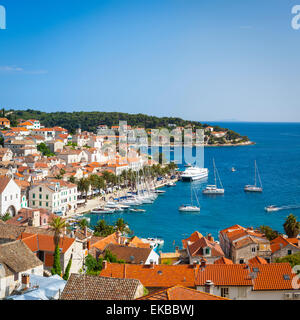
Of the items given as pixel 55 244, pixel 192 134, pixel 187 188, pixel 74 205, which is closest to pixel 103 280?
pixel 55 244

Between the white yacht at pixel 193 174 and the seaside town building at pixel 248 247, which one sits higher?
the seaside town building at pixel 248 247

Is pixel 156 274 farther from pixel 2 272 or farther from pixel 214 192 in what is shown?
pixel 214 192

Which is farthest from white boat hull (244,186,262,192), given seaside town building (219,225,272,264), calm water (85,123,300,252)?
seaside town building (219,225,272,264)

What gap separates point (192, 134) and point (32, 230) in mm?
65679

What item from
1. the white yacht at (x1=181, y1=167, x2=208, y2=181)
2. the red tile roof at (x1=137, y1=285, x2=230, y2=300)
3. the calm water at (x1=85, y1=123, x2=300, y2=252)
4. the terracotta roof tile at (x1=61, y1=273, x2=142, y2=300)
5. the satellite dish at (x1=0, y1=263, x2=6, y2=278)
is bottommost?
the calm water at (x1=85, y1=123, x2=300, y2=252)

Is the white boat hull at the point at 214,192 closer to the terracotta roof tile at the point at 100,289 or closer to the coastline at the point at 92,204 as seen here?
the coastline at the point at 92,204

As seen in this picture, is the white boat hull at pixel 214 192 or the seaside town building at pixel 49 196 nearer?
the seaside town building at pixel 49 196

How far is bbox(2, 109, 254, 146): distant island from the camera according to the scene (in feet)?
240

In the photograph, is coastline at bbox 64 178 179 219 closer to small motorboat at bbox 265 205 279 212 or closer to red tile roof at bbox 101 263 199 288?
small motorboat at bbox 265 205 279 212

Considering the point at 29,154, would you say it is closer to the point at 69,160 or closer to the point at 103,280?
the point at 69,160

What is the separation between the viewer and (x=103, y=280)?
491 cm

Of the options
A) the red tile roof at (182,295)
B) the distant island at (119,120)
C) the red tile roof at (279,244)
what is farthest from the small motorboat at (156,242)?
the distant island at (119,120)

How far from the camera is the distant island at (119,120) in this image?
240ft

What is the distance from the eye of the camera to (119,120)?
74.6 meters
